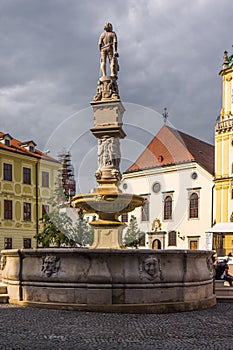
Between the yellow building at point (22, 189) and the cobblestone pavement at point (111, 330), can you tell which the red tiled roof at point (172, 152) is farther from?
the cobblestone pavement at point (111, 330)

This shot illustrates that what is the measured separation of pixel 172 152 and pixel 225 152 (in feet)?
24.1

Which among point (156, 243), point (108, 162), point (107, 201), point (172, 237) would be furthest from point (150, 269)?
point (156, 243)

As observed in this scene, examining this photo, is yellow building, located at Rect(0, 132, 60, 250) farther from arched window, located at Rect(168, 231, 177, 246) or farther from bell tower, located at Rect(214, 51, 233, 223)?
bell tower, located at Rect(214, 51, 233, 223)

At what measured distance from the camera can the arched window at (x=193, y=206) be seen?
45.2m

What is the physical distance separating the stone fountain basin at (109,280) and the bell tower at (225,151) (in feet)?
114

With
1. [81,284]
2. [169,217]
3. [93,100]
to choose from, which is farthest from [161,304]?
[169,217]

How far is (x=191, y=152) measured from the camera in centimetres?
4772

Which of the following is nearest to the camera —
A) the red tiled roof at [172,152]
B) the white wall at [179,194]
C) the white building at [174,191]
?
the white wall at [179,194]

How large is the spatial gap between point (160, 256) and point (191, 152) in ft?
131

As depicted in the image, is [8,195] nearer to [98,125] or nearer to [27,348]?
[98,125]

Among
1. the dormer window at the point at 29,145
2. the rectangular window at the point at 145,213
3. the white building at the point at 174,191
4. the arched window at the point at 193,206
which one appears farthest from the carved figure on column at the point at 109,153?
the rectangular window at the point at 145,213

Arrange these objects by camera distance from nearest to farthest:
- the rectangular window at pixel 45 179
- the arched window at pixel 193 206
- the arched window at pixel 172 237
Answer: the rectangular window at pixel 45 179, the arched window at pixel 193 206, the arched window at pixel 172 237

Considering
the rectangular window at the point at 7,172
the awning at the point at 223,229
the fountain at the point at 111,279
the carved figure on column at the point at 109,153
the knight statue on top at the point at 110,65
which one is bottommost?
the awning at the point at 223,229

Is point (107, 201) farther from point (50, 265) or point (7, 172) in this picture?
point (7, 172)
